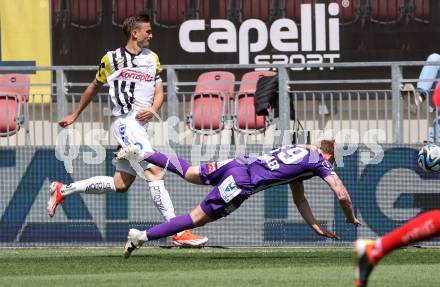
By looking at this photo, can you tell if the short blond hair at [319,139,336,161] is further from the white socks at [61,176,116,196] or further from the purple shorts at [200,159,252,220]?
the white socks at [61,176,116,196]

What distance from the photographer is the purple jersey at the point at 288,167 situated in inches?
494

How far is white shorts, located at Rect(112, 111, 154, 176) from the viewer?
44.5 ft

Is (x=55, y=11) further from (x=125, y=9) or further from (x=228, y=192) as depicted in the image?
(x=228, y=192)

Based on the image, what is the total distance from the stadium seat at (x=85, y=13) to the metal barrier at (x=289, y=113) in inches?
89.7

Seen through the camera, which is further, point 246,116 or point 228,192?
point 246,116

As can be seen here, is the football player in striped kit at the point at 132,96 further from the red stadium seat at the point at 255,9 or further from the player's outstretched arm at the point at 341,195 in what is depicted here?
the red stadium seat at the point at 255,9

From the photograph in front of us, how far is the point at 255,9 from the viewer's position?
703 inches

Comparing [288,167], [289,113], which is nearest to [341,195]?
[288,167]

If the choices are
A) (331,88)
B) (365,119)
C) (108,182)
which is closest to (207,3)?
(331,88)

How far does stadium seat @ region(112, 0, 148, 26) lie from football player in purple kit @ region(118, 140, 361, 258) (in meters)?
5.23

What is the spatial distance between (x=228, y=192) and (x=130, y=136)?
5.41ft

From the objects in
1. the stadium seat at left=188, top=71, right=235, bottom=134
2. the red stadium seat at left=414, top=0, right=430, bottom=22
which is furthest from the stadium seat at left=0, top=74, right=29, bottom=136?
the red stadium seat at left=414, top=0, right=430, bottom=22

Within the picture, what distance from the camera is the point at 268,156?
41.8 feet

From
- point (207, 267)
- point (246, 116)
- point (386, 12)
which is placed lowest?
point (207, 267)
